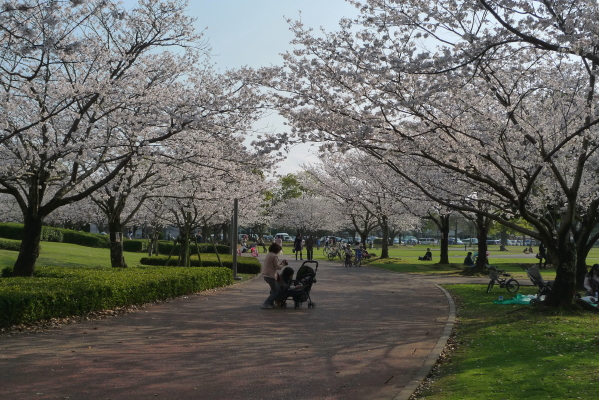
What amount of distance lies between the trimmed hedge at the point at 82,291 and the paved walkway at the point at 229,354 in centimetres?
51

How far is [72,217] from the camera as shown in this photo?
47438 millimetres

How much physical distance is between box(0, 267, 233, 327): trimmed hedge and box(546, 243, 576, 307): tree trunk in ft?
27.8

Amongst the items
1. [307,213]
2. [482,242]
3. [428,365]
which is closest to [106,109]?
[428,365]

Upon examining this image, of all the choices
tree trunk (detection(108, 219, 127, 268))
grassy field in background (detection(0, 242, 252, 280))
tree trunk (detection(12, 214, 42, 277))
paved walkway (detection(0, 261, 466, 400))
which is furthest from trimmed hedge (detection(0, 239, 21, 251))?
paved walkway (detection(0, 261, 466, 400))

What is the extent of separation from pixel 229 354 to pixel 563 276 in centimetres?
761

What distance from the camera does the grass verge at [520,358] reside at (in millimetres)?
6062

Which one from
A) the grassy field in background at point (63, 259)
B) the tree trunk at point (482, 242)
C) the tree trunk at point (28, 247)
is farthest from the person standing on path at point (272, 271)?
the tree trunk at point (482, 242)

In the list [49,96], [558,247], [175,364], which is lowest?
[175,364]

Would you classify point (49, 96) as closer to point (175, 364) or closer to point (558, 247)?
point (175, 364)

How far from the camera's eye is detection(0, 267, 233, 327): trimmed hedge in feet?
30.8

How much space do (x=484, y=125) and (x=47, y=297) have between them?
8.33 m

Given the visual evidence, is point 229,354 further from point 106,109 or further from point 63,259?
point 63,259

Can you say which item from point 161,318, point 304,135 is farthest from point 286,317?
point 304,135

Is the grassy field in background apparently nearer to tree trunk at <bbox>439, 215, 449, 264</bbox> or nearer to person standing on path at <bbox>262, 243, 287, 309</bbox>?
person standing on path at <bbox>262, 243, 287, 309</bbox>
